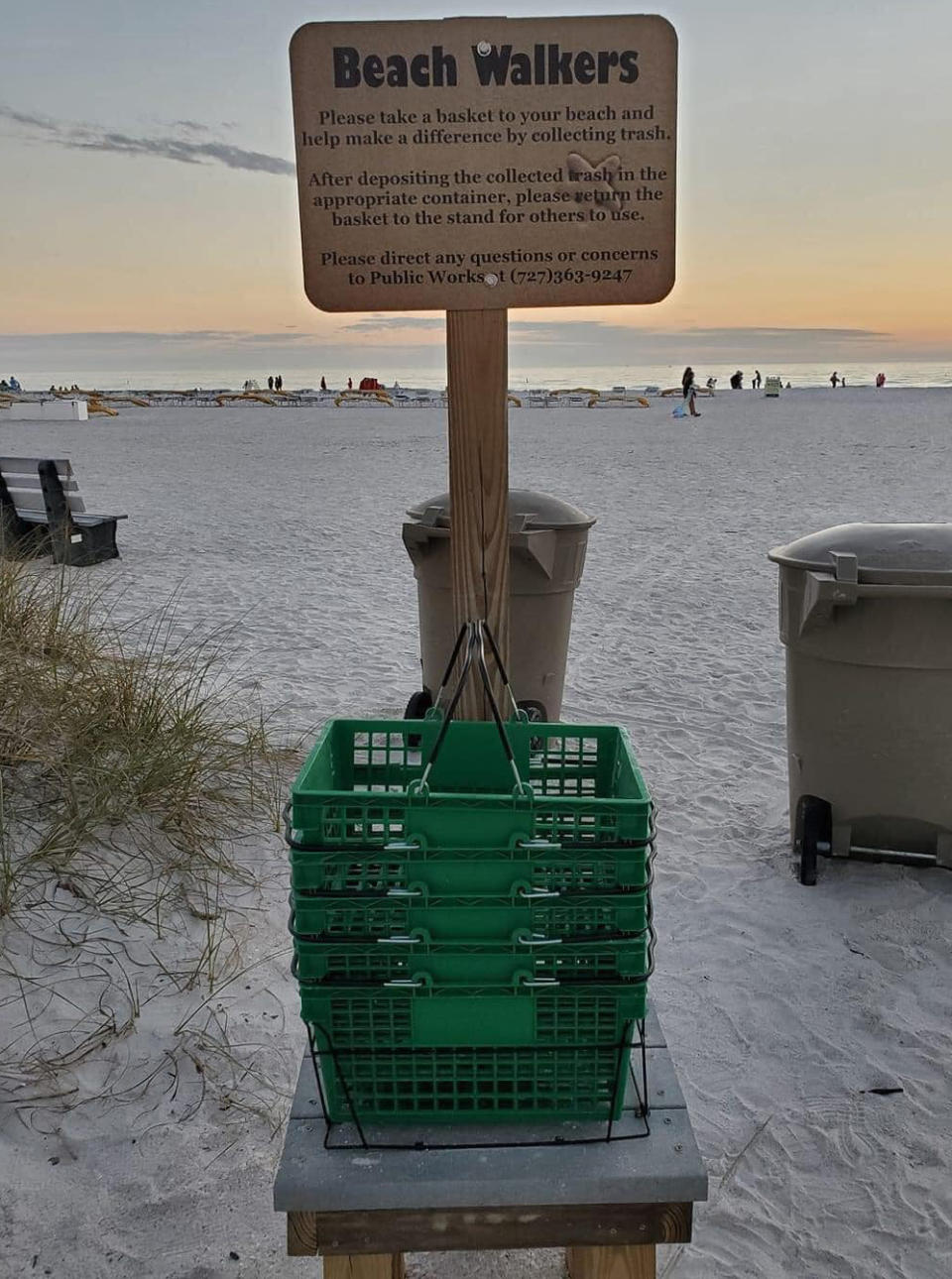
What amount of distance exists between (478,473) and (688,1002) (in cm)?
188

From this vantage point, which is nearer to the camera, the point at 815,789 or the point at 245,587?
the point at 815,789

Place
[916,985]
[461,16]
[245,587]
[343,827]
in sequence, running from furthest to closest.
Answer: [245,587]
[916,985]
[461,16]
[343,827]

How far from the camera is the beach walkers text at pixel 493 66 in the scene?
218 centimetres

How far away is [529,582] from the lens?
485 cm

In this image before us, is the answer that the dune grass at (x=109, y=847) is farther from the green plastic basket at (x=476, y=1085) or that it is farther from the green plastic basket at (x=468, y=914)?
the green plastic basket at (x=468, y=914)

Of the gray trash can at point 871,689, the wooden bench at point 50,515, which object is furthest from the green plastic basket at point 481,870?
the wooden bench at point 50,515

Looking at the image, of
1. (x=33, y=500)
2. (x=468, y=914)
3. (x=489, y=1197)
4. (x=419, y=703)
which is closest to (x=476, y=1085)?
(x=489, y=1197)

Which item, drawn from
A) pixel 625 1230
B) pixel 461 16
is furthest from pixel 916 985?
pixel 461 16

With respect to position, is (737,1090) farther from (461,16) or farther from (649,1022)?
(461,16)

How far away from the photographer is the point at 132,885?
11.3ft

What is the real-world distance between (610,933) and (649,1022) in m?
0.51

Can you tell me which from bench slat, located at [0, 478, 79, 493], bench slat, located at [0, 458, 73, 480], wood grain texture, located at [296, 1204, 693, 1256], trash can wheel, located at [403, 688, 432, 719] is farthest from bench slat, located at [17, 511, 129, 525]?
wood grain texture, located at [296, 1204, 693, 1256]

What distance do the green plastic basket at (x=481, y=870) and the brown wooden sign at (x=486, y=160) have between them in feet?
3.98

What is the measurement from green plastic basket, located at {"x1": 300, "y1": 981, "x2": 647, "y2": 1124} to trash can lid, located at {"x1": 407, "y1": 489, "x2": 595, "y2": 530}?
3069 mm
